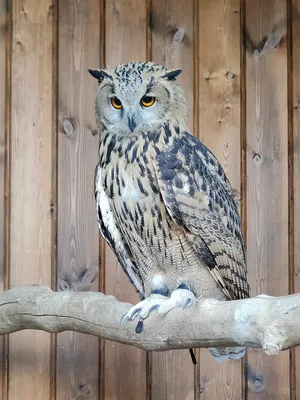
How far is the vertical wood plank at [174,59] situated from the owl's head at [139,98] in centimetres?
52

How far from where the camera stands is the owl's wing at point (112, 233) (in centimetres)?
223

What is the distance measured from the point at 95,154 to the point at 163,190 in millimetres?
662

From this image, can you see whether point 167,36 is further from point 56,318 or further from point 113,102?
point 56,318

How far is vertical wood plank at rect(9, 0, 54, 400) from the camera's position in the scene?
2.59m

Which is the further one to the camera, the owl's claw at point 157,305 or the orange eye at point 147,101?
the orange eye at point 147,101

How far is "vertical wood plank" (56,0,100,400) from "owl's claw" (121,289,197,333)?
2.17 feet

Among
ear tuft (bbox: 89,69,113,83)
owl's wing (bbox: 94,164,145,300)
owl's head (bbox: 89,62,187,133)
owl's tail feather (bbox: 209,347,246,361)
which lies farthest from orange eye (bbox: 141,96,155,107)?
owl's tail feather (bbox: 209,347,246,361)

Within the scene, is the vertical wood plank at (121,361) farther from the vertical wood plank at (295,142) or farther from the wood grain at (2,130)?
the vertical wood plank at (295,142)

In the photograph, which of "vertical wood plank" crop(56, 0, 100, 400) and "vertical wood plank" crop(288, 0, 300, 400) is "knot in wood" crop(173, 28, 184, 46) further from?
"vertical wood plank" crop(288, 0, 300, 400)

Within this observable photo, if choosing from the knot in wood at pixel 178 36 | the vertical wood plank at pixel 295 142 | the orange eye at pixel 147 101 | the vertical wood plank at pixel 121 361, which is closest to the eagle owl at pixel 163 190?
the orange eye at pixel 147 101

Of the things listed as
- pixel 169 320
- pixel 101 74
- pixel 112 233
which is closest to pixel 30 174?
pixel 112 233

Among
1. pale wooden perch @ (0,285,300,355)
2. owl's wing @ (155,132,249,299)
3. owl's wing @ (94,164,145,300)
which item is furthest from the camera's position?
owl's wing @ (94,164,145,300)

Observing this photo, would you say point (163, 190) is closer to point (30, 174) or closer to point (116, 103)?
point (116, 103)

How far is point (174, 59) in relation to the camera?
2699mm
